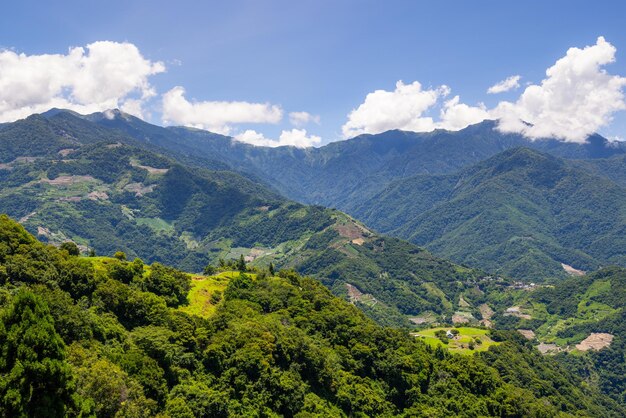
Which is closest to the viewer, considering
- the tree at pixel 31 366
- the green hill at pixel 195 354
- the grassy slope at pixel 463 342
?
the tree at pixel 31 366

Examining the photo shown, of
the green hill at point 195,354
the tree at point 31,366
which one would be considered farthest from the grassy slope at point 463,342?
the tree at point 31,366

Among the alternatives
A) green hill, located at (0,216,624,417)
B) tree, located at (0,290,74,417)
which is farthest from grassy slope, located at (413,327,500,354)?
tree, located at (0,290,74,417)

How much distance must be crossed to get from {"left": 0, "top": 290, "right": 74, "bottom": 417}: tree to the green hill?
3.4 inches

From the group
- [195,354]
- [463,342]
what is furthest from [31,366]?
[463,342]

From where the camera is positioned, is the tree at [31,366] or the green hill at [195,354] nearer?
the tree at [31,366]

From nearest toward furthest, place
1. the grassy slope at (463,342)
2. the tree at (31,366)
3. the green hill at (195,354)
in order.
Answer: the tree at (31,366), the green hill at (195,354), the grassy slope at (463,342)

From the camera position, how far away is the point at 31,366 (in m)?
37.7

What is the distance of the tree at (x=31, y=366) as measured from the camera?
3662cm

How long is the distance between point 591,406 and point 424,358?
9180cm

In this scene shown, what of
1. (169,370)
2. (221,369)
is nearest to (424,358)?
(221,369)

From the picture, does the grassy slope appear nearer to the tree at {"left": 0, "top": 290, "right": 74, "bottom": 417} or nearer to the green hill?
the green hill

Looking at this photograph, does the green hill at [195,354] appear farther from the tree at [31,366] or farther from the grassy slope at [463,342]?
the grassy slope at [463,342]

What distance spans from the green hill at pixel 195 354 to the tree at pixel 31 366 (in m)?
0.09

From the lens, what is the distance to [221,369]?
224ft
